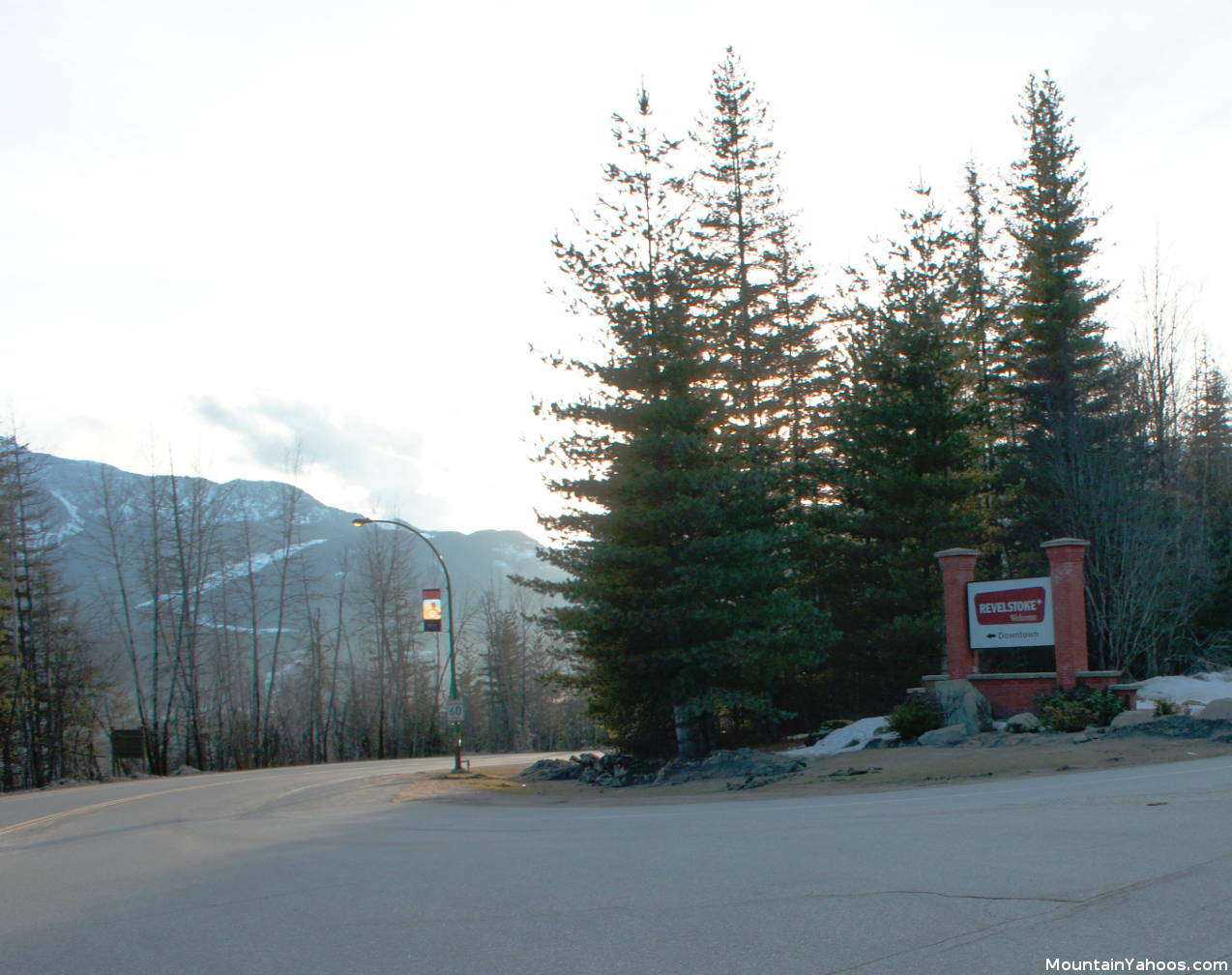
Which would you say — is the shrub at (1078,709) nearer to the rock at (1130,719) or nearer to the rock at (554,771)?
the rock at (1130,719)

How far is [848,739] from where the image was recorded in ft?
78.7

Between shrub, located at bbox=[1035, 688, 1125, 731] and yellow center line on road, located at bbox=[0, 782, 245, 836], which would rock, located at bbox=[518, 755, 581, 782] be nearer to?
yellow center line on road, located at bbox=[0, 782, 245, 836]

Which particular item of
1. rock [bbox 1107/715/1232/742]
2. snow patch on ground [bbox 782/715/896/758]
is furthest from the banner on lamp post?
rock [bbox 1107/715/1232/742]

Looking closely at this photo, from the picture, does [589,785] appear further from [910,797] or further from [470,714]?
[470,714]

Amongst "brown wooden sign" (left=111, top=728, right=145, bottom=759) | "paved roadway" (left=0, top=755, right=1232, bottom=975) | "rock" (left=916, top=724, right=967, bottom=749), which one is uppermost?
"paved roadway" (left=0, top=755, right=1232, bottom=975)

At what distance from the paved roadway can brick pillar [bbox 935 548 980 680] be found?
10.3m

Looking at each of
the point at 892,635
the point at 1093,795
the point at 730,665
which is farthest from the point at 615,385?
the point at 1093,795

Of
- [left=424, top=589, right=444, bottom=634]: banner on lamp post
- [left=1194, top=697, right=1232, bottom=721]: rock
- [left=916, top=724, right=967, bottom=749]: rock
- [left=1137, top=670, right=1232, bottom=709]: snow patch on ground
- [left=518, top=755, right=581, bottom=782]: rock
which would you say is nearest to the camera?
[left=1194, top=697, right=1232, bottom=721]: rock

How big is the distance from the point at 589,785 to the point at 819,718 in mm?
11802

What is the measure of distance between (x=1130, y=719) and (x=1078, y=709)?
134cm

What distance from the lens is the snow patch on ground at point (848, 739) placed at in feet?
77.0

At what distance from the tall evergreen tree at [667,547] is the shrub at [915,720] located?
11.7 feet

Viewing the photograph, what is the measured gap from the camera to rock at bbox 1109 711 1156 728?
1972 cm

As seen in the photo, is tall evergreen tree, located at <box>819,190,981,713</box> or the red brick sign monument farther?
tall evergreen tree, located at <box>819,190,981,713</box>
